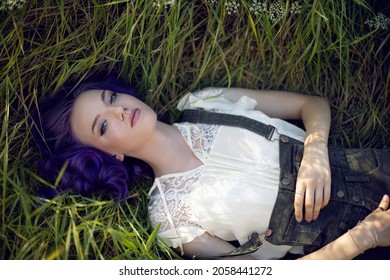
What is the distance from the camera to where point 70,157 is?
2.29 metres

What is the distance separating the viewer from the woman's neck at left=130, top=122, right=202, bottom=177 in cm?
224

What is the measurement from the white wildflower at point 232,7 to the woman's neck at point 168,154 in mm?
676

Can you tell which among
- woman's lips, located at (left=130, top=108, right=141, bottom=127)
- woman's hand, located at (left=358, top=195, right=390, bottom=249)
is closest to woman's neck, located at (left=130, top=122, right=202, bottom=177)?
woman's lips, located at (left=130, top=108, right=141, bottom=127)

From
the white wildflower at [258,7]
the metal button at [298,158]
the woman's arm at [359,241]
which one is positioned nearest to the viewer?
the woman's arm at [359,241]

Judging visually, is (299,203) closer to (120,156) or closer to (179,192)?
(179,192)

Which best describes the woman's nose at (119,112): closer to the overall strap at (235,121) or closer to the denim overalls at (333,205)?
the overall strap at (235,121)

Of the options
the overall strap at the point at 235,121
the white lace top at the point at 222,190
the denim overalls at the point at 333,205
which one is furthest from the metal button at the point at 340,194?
the overall strap at the point at 235,121

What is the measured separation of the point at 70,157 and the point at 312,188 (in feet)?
3.63

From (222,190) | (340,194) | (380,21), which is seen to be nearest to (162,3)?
(222,190)

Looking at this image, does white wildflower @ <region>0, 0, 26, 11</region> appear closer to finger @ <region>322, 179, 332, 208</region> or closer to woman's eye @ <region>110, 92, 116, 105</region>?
woman's eye @ <region>110, 92, 116, 105</region>

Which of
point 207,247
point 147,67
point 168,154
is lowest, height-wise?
point 207,247

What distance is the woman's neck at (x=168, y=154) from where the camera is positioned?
2.24 metres
